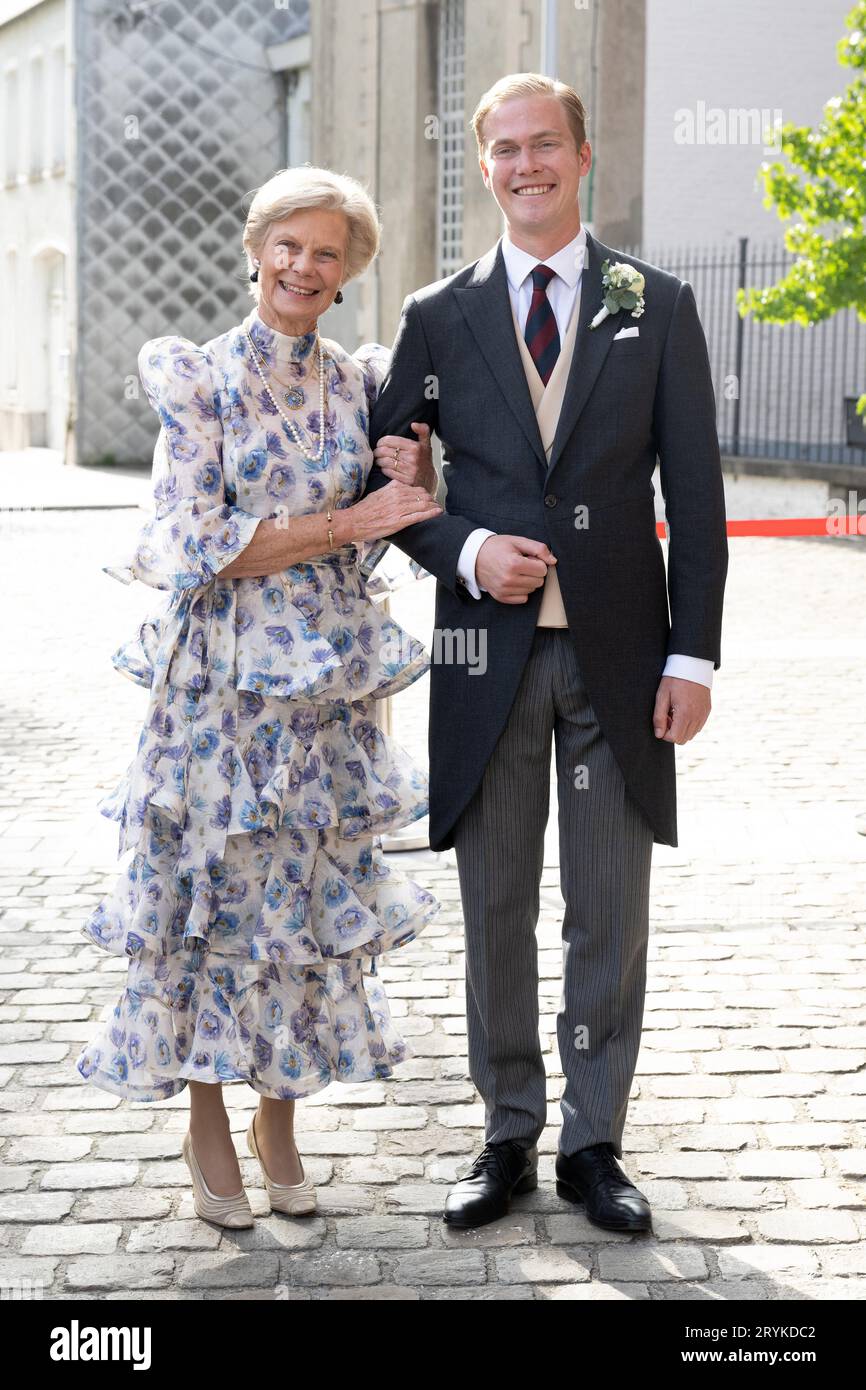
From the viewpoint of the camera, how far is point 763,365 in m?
26.5

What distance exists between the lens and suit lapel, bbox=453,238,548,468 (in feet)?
12.9

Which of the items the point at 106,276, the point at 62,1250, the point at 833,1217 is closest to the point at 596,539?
the point at 833,1217

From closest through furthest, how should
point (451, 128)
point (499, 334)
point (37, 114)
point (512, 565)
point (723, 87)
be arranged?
point (512, 565), point (499, 334), point (451, 128), point (723, 87), point (37, 114)

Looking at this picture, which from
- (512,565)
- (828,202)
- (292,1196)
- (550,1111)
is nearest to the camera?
(512,565)

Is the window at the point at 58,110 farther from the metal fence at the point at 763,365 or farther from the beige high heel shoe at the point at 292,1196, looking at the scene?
the beige high heel shoe at the point at 292,1196

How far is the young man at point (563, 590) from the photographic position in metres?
3.92

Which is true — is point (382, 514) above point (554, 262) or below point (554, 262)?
below

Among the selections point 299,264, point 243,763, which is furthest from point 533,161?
point 243,763

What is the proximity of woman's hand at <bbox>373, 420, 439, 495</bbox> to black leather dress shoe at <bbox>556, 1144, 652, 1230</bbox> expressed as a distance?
1.51 meters

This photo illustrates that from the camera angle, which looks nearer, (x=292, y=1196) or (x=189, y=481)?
(x=189, y=481)

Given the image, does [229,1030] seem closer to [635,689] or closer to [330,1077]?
[330,1077]

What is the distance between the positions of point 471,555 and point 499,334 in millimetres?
480

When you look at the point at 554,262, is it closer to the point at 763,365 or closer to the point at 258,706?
the point at 258,706

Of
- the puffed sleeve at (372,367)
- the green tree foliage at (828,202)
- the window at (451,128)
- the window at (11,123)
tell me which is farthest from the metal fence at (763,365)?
the puffed sleeve at (372,367)
